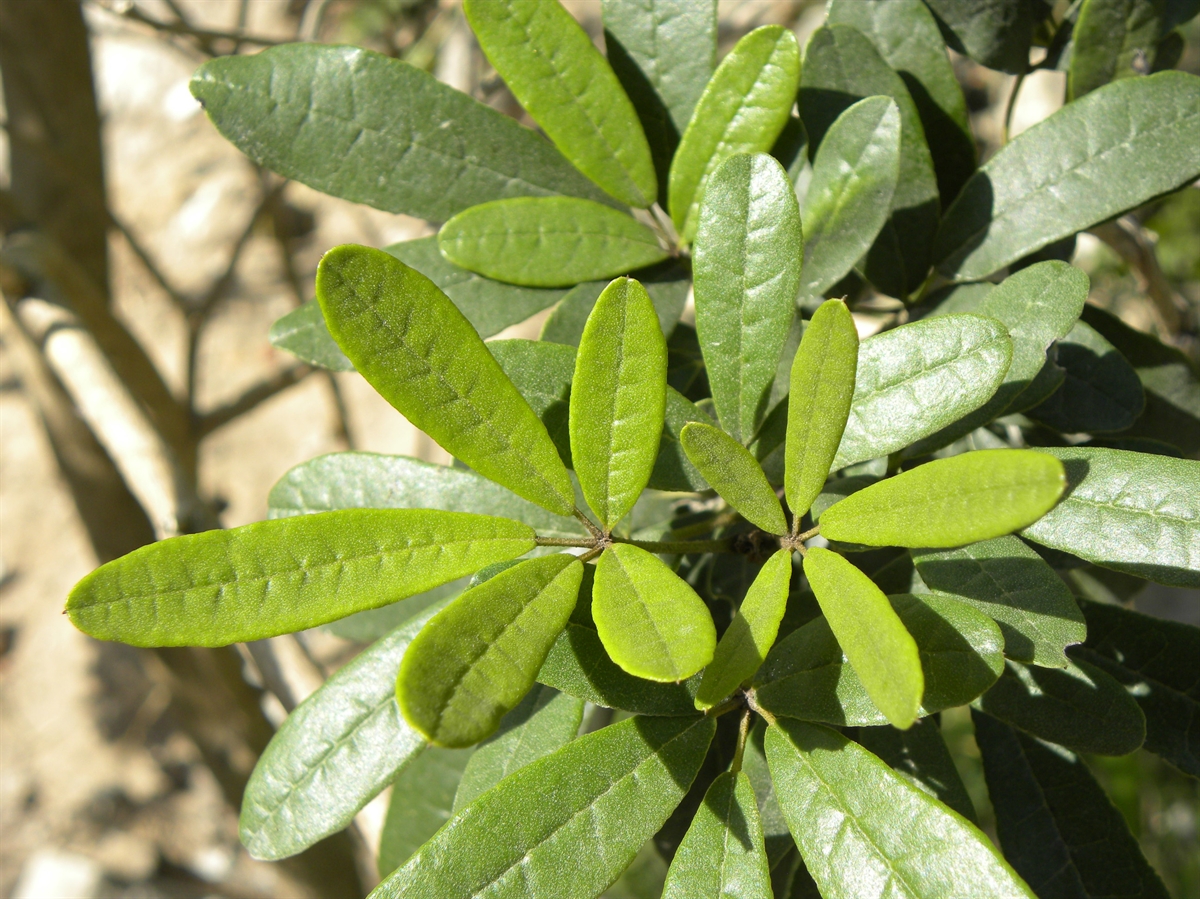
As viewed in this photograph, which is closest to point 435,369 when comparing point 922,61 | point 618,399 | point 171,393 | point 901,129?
point 618,399

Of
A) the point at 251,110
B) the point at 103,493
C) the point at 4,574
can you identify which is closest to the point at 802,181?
the point at 251,110

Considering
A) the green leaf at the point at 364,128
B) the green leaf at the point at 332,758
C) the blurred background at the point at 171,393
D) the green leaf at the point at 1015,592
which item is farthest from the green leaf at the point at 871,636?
the blurred background at the point at 171,393

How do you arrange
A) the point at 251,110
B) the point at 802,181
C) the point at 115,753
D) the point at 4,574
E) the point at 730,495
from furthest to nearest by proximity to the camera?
the point at 4,574
the point at 115,753
the point at 802,181
the point at 251,110
the point at 730,495

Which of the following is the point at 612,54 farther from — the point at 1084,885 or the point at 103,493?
the point at 103,493

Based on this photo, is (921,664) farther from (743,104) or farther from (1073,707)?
(743,104)

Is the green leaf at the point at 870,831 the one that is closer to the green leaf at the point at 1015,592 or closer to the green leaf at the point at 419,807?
the green leaf at the point at 1015,592

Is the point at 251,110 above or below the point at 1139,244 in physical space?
above
